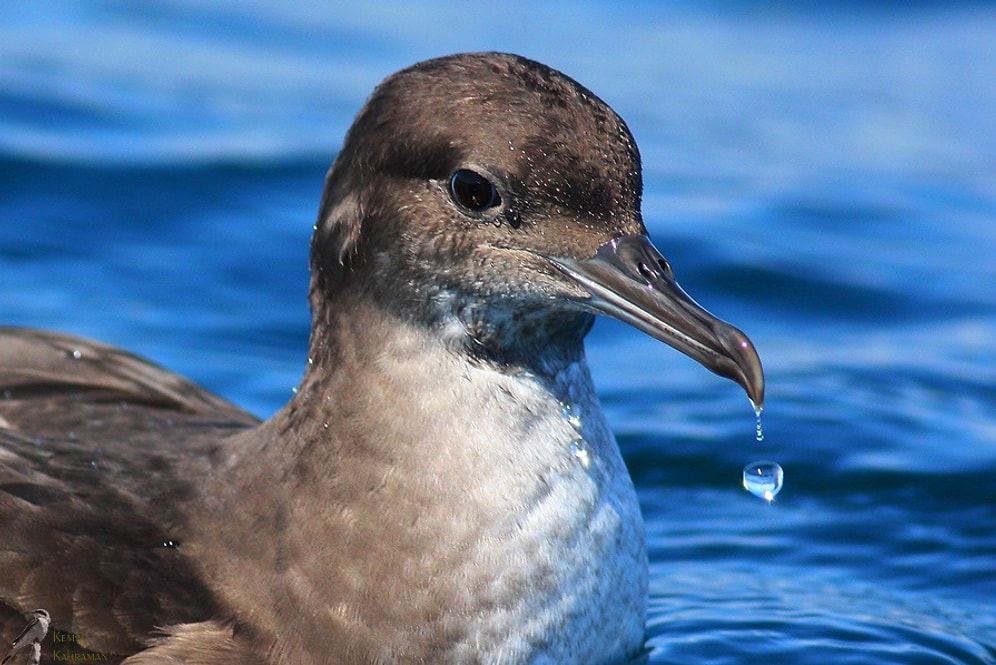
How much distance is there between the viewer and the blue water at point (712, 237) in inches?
255

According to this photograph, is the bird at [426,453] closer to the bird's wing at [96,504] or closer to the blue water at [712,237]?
the bird's wing at [96,504]

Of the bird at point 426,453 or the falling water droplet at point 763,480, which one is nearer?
the bird at point 426,453

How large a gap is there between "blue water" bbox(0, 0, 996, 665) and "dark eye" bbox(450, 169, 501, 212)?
68.1 inches

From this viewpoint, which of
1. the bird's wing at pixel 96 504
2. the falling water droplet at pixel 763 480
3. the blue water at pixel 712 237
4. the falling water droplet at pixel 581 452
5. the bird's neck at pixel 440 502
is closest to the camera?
the bird's wing at pixel 96 504

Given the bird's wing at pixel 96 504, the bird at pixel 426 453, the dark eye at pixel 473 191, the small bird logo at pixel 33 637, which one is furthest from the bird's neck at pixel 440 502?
the small bird logo at pixel 33 637

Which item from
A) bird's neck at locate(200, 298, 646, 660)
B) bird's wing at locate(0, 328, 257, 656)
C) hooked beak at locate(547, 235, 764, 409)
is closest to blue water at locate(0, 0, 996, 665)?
bird's neck at locate(200, 298, 646, 660)

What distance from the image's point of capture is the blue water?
6.48m

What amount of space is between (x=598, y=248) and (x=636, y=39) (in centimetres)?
711

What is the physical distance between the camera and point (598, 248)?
455 cm

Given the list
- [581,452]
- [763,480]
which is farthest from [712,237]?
[581,452]

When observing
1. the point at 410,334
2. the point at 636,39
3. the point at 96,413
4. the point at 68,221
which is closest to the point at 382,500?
the point at 410,334

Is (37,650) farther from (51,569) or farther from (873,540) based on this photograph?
Answer: (873,540)

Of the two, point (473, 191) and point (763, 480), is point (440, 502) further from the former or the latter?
point (763, 480)

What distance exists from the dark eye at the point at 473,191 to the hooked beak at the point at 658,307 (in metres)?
0.22
